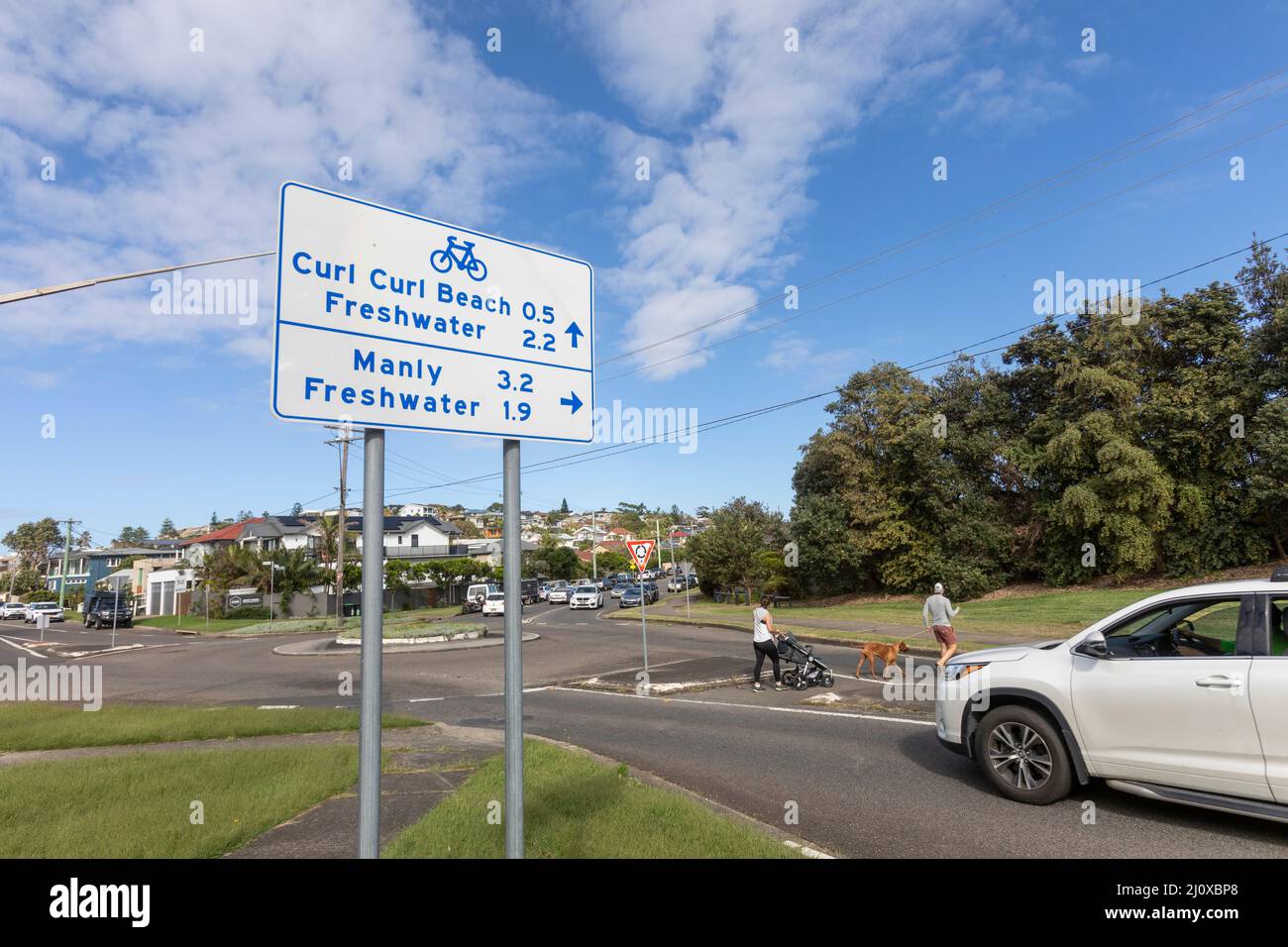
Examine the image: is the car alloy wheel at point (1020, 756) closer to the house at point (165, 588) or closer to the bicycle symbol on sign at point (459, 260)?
the bicycle symbol on sign at point (459, 260)

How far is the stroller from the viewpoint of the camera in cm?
1212

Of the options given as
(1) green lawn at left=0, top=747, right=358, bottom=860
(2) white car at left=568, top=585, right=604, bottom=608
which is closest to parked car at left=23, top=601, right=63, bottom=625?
(2) white car at left=568, top=585, right=604, bottom=608

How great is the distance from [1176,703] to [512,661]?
4764 millimetres

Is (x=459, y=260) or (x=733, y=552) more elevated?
(x=459, y=260)

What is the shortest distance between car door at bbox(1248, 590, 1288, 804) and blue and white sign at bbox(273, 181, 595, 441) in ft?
15.4

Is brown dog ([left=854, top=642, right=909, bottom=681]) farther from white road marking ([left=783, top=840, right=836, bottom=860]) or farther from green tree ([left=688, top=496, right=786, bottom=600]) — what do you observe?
green tree ([left=688, top=496, right=786, bottom=600])

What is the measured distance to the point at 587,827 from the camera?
4945 millimetres

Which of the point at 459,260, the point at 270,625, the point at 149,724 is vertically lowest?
the point at 270,625

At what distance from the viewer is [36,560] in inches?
3821

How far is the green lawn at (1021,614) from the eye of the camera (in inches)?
Answer: 763

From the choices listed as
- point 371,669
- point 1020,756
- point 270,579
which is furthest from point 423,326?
point 270,579

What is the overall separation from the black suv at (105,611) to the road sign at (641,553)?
130 feet

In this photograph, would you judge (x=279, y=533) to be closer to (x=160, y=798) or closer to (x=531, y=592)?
(x=531, y=592)
